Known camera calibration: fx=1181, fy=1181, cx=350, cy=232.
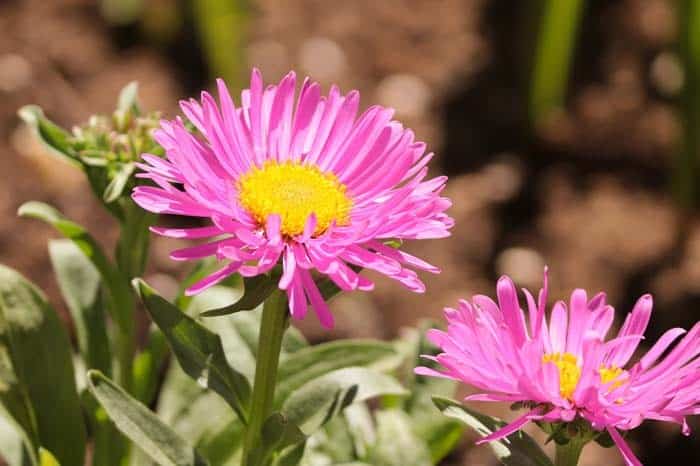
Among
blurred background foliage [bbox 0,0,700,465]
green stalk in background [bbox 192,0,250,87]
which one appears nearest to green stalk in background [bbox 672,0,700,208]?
blurred background foliage [bbox 0,0,700,465]

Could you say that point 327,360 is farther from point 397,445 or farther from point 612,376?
point 612,376

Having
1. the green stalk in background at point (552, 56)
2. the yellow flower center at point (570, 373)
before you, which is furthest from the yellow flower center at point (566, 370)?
the green stalk in background at point (552, 56)

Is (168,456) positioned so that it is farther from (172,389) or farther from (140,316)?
(140,316)

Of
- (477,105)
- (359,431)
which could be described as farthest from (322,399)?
(477,105)

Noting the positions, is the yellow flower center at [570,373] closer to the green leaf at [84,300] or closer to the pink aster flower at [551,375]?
the pink aster flower at [551,375]

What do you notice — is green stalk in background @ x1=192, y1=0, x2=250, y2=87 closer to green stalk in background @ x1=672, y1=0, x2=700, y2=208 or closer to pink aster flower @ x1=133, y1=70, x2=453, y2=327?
green stalk in background @ x1=672, y1=0, x2=700, y2=208

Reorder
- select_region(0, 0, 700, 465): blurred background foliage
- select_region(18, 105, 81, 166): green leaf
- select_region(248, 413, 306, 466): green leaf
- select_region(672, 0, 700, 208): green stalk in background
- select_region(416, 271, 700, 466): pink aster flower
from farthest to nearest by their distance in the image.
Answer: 1. select_region(0, 0, 700, 465): blurred background foliage
2. select_region(672, 0, 700, 208): green stalk in background
3. select_region(18, 105, 81, 166): green leaf
4. select_region(248, 413, 306, 466): green leaf
5. select_region(416, 271, 700, 466): pink aster flower
